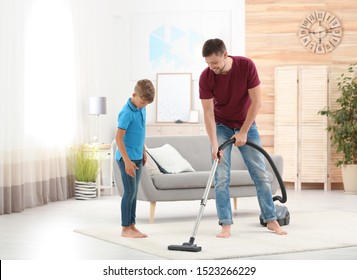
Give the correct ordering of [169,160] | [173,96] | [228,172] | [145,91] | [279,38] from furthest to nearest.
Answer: [173,96]
[279,38]
[169,160]
[228,172]
[145,91]

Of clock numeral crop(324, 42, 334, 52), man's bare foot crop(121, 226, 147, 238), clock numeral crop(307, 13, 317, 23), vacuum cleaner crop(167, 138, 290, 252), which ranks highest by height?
clock numeral crop(307, 13, 317, 23)

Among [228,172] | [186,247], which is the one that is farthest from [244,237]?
[186,247]

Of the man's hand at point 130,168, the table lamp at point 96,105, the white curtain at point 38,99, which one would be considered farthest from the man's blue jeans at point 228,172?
the table lamp at point 96,105

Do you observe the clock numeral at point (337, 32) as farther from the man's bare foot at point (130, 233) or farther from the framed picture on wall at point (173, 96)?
the man's bare foot at point (130, 233)

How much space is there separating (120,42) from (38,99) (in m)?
2.76

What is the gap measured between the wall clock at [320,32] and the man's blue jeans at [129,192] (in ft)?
17.6

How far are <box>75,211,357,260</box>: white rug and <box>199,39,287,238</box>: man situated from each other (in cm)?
21

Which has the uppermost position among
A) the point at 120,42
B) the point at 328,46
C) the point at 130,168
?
the point at 120,42

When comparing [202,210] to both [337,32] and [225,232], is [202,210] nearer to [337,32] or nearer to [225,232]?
[225,232]

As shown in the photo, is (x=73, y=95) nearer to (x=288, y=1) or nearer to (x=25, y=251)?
(x=288, y=1)

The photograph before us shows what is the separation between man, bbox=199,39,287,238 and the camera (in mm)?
5715

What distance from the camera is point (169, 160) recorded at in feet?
24.8

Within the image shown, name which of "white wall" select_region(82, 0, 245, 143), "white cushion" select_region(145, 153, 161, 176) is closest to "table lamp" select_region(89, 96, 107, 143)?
"white wall" select_region(82, 0, 245, 143)

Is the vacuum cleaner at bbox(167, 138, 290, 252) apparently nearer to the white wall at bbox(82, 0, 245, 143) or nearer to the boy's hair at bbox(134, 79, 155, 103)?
the boy's hair at bbox(134, 79, 155, 103)
